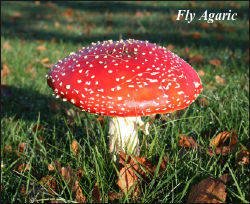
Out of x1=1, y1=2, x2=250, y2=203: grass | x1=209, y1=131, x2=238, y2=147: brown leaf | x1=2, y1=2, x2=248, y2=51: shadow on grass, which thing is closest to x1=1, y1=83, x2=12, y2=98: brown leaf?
x1=1, y1=2, x2=250, y2=203: grass

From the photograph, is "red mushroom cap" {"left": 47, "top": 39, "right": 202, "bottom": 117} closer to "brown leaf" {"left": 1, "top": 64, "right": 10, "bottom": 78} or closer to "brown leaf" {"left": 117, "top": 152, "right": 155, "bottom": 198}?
"brown leaf" {"left": 117, "top": 152, "right": 155, "bottom": 198}

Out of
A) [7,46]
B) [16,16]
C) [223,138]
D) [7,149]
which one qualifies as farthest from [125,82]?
[16,16]

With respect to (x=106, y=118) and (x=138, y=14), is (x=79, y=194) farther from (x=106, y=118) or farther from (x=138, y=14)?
(x=138, y=14)

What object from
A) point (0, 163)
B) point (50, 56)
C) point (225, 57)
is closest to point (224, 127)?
point (0, 163)

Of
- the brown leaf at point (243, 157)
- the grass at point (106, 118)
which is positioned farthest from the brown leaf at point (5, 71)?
the brown leaf at point (243, 157)

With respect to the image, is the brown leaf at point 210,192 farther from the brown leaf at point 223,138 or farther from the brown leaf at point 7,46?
the brown leaf at point 7,46

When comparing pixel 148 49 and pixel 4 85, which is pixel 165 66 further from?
pixel 4 85

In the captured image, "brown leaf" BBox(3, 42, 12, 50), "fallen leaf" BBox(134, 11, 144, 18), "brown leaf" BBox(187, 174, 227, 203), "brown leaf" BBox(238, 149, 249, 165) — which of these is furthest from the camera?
"fallen leaf" BBox(134, 11, 144, 18)
